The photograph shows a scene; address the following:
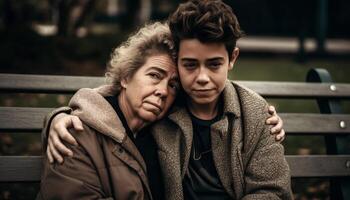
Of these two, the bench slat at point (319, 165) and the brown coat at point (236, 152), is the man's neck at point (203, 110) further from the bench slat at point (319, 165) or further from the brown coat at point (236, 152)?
the bench slat at point (319, 165)

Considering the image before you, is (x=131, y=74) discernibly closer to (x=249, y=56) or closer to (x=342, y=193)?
(x=342, y=193)

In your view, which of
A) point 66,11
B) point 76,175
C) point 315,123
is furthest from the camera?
point 66,11

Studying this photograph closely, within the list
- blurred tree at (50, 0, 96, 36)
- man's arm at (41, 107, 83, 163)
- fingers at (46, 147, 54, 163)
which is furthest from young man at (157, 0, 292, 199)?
blurred tree at (50, 0, 96, 36)

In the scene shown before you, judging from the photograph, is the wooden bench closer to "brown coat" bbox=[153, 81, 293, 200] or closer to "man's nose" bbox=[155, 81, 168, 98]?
"brown coat" bbox=[153, 81, 293, 200]

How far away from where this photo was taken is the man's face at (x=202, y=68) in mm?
2770

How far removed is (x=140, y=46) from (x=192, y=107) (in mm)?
497

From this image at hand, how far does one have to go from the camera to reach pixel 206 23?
2.71 metres

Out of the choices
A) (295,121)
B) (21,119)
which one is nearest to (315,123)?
(295,121)

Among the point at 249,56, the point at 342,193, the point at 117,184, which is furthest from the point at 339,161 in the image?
the point at 249,56

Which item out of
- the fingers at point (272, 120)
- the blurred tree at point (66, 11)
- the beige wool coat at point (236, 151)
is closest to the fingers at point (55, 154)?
the beige wool coat at point (236, 151)

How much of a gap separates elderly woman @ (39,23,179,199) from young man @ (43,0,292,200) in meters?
0.11

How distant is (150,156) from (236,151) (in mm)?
506

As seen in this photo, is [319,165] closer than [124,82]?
No

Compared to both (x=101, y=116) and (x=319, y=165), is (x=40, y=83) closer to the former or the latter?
(x=101, y=116)
